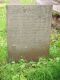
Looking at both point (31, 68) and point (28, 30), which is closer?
point (31, 68)

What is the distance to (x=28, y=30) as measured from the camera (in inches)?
186

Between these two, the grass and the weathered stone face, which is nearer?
the grass

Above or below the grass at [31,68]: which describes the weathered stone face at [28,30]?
above

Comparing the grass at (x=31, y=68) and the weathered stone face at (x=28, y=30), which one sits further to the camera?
the weathered stone face at (x=28, y=30)

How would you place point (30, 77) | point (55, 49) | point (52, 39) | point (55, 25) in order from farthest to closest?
point (55, 25)
point (52, 39)
point (55, 49)
point (30, 77)

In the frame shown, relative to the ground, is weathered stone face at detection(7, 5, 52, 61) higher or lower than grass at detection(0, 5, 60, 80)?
higher

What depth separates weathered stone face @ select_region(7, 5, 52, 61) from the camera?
461cm

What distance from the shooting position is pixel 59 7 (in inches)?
261

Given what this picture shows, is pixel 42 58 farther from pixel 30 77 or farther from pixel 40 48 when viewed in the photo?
pixel 30 77

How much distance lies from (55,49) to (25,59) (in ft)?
2.29

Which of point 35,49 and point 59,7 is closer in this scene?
point 35,49

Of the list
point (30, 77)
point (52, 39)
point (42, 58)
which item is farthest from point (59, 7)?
point (30, 77)

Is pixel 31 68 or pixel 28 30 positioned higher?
pixel 28 30

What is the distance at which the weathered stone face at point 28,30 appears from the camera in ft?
15.1
